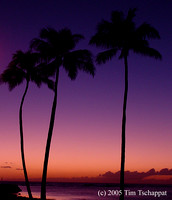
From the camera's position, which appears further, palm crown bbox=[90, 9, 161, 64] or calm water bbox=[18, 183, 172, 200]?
calm water bbox=[18, 183, 172, 200]

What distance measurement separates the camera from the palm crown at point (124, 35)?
20938mm

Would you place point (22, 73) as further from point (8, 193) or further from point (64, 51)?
point (8, 193)

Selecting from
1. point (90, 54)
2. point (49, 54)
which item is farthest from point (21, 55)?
point (90, 54)

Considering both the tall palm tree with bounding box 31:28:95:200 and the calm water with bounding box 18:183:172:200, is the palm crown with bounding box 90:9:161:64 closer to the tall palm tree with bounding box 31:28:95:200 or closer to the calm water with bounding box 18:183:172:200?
the tall palm tree with bounding box 31:28:95:200

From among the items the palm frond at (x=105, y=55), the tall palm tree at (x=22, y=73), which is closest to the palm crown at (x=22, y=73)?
the tall palm tree at (x=22, y=73)

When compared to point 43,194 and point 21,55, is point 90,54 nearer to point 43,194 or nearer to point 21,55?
point 21,55

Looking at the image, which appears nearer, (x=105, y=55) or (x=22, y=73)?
(x=105, y=55)

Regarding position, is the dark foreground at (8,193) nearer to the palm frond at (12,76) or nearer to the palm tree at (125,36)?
the palm frond at (12,76)

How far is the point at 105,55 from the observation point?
22.0 meters

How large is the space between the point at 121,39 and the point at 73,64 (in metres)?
4.88

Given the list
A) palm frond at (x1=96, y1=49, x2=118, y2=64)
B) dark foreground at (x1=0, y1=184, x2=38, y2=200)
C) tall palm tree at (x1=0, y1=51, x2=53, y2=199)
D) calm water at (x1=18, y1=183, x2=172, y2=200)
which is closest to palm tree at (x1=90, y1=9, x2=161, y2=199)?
palm frond at (x1=96, y1=49, x2=118, y2=64)

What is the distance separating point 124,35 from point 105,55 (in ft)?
6.79

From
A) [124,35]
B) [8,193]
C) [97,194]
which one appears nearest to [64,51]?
[124,35]

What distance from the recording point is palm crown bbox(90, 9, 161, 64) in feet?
68.7
